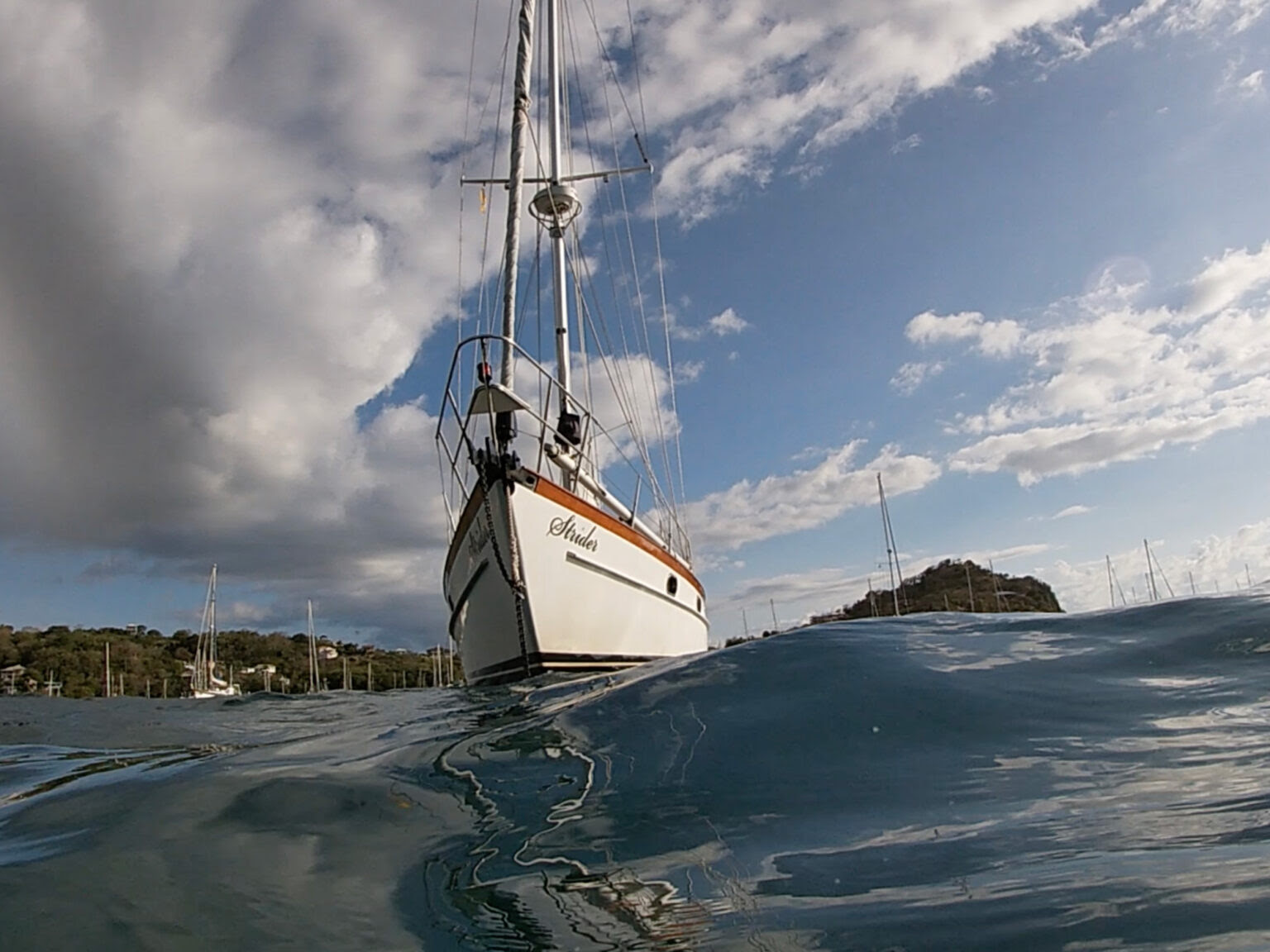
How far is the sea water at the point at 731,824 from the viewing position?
1699 mm

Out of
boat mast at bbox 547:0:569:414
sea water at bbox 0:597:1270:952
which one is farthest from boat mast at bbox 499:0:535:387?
sea water at bbox 0:597:1270:952

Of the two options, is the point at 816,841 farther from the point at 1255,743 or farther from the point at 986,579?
the point at 986,579

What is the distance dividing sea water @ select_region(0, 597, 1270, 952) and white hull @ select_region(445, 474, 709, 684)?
6296 mm

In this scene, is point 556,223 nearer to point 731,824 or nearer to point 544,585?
point 544,585

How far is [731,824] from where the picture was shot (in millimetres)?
2412

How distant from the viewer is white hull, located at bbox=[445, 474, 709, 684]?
1077 cm

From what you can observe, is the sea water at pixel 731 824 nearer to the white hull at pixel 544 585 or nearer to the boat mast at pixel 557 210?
the white hull at pixel 544 585

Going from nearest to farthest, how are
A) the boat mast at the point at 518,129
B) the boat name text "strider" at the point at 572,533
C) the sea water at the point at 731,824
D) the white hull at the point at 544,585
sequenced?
the sea water at the point at 731,824 → the white hull at the point at 544,585 → the boat name text "strider" at the point at 572,533 → the boat mast at the point at 518,129

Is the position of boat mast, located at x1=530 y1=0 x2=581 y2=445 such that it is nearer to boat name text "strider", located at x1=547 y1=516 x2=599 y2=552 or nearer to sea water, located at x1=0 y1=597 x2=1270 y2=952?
boat name text "strider", located at x1=547 y1=516 x2=599 y2=552

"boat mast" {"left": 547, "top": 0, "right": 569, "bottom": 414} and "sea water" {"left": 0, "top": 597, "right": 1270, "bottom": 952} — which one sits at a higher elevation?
"boat mast" {"left": 547, "top": 0, "right": 569, "bottom": 414}

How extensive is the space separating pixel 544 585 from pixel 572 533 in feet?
3.08

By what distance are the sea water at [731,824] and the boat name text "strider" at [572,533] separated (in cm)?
674

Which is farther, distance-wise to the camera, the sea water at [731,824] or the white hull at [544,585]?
the white hull at [544,585]

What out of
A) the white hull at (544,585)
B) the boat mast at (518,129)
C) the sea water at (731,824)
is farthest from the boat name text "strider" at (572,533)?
the sea water at (731,824)
